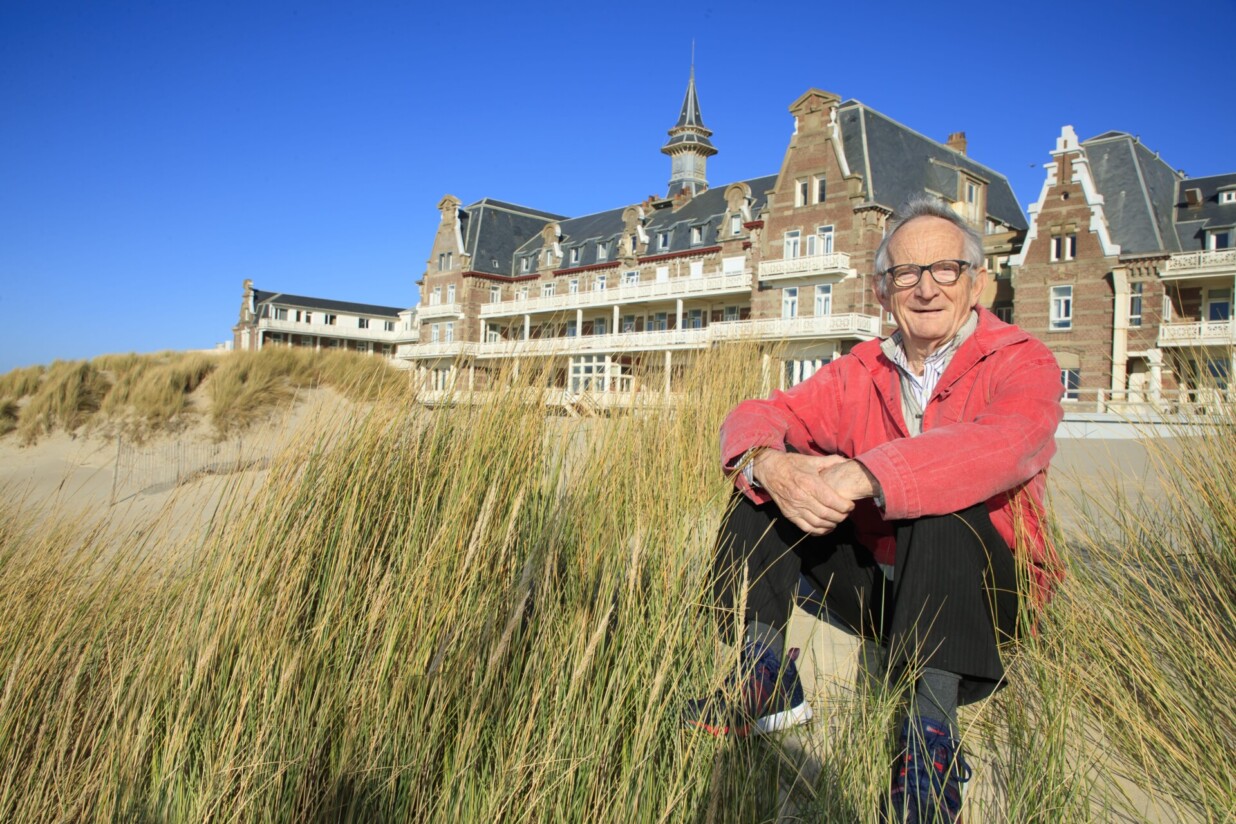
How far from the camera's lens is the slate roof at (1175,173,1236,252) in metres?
24.6

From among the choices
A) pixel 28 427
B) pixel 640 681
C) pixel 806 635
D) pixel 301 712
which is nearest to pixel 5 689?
pixel 301 712

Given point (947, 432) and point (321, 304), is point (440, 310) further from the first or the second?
point (947, 432)

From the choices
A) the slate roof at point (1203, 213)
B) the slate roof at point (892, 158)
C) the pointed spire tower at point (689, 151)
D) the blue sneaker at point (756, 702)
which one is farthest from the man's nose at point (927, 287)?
the pointed spire tower at point (689, 151)

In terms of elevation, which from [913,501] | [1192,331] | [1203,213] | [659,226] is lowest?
[913,501]

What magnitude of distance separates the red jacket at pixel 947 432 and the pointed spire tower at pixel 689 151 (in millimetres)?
47653

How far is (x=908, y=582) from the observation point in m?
1.68

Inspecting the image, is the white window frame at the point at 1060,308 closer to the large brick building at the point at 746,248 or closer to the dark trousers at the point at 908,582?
the large brick building at the point at 746,248

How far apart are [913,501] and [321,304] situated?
6916 centimetres

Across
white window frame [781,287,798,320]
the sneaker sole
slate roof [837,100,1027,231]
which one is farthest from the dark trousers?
white window frame [781,287,798,320]

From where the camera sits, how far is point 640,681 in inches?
59.9

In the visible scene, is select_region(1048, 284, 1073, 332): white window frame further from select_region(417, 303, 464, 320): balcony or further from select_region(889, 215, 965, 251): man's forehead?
select_region(417, 303, 464, 320): balcony

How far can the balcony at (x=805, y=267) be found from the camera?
86.2 feet

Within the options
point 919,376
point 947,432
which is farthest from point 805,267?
point 947,432

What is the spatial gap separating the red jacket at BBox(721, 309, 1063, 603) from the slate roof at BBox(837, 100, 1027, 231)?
1044 inches
